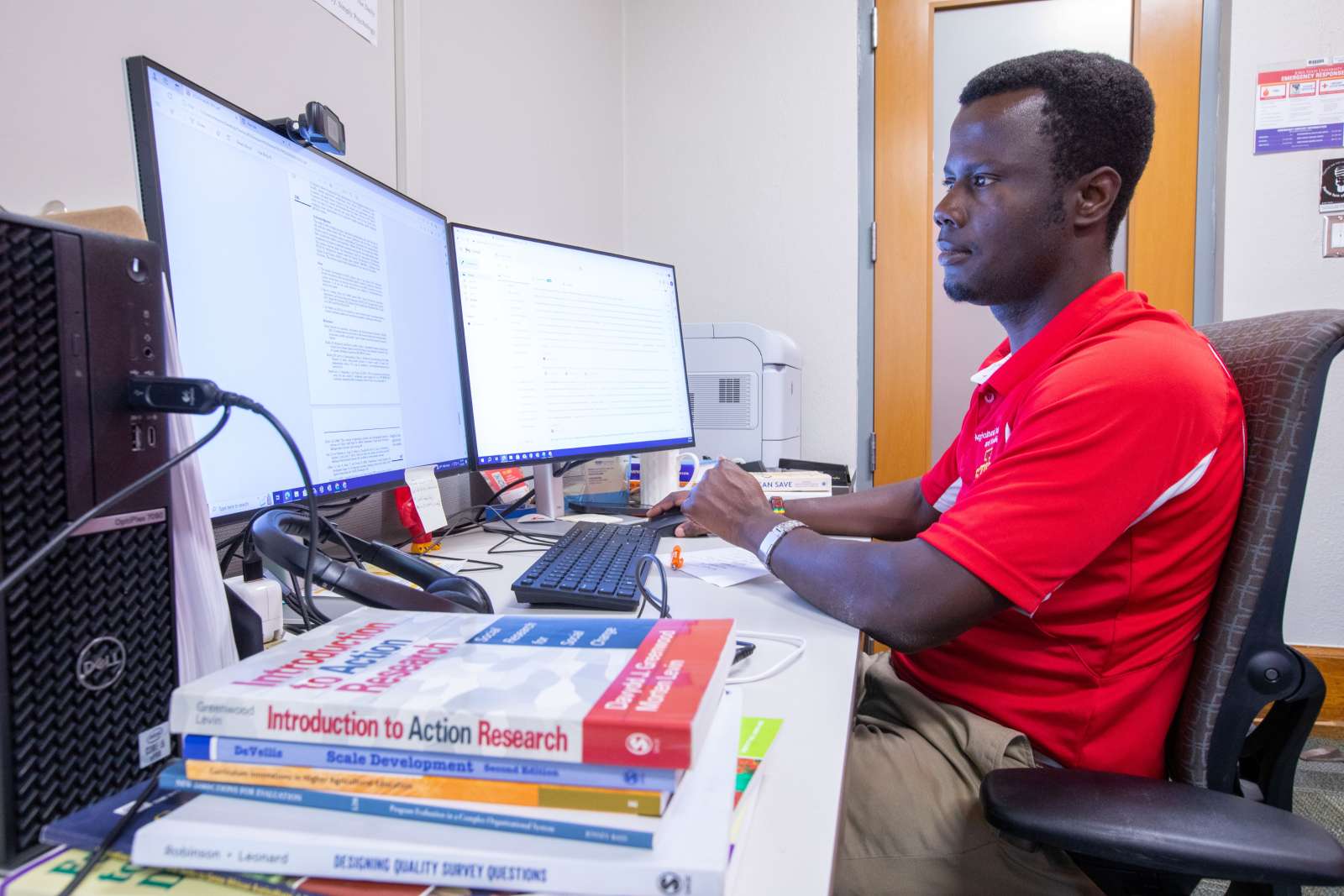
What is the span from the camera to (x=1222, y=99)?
2182 mm

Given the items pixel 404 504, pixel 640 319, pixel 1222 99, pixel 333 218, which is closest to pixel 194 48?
pixel 333 218

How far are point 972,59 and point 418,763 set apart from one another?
103 inches

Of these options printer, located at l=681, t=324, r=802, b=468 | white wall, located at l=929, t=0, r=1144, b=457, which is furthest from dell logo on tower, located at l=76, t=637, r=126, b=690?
white wall, located at l=929, t=0, r=1144, b=457

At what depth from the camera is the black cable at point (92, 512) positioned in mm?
341

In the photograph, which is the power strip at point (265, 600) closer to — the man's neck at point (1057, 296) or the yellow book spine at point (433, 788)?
the yellow book spine at point (433, 788)

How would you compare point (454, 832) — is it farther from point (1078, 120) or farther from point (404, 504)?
point (1078, 120)

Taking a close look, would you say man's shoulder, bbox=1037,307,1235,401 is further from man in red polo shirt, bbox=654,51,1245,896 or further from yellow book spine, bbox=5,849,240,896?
yellow book spine, bbox=5,849,240,896

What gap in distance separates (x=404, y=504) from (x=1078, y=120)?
111 cm

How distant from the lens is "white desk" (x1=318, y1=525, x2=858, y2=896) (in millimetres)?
387

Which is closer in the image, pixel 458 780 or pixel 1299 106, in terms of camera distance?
pixel 458 780

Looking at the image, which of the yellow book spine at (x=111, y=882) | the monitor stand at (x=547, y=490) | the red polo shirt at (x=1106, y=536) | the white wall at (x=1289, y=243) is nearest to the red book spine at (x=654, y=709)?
the yellow book spine at (x=111, y=882)

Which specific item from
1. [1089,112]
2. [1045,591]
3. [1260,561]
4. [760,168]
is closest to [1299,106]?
[760,168]

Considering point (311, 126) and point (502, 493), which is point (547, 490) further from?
point (311, 126)

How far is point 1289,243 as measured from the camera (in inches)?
84.4
